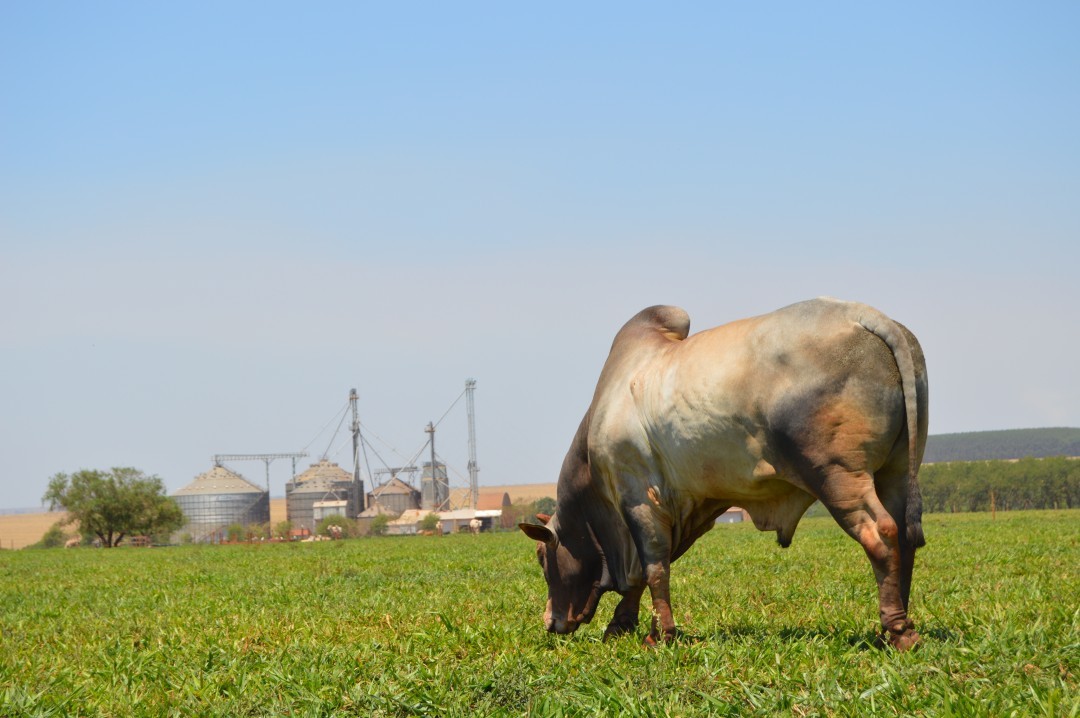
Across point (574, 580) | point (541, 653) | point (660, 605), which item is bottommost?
point (541, 653)

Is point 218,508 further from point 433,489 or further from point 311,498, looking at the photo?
point 433,489

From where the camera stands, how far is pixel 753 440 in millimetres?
7051

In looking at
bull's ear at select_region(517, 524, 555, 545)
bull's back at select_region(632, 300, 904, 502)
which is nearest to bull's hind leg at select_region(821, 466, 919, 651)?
bull's back at select_region(632, 300, 904, 502)

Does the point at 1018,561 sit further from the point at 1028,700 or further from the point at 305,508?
the point at 305,508

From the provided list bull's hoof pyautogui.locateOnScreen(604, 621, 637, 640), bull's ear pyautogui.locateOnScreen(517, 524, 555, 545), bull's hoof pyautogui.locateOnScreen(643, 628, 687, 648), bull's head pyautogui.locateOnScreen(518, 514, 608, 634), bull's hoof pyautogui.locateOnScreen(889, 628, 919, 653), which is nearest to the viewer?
bull's hoof pyautogui.locateOnScreen(889, 628, 919, 653)

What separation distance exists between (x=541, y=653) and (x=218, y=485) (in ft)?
437

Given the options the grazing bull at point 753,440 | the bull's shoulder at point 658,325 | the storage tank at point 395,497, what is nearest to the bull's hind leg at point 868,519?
the grazing bull at point 753,440

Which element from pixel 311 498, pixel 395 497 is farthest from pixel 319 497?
pixel 395 497

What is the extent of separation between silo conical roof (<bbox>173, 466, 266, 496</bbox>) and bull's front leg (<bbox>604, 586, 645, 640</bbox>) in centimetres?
13079

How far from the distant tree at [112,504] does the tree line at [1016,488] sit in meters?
65.1

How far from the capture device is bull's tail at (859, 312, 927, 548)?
6.61 m

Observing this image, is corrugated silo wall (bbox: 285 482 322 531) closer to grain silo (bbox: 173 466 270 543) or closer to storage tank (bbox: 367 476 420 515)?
grain silo (bbox: 173 466 270 543)

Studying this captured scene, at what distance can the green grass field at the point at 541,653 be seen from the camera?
584 centimetres

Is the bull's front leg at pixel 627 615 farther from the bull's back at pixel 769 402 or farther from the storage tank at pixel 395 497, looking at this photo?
the storage tank at pixel 395 497
